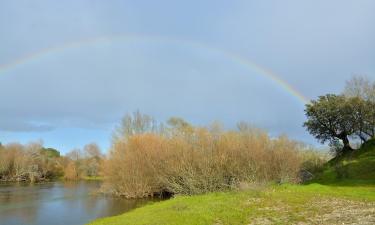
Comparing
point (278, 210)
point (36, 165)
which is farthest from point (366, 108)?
point (36, 165)

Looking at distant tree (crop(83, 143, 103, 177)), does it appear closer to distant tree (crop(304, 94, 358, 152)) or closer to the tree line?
the tree line

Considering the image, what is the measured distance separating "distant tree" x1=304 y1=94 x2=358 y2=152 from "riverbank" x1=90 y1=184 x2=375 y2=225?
33.9 metres

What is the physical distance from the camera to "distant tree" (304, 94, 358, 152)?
58.3m

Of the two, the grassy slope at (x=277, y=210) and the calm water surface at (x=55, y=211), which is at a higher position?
the grassy slope at (x=277, y=210)

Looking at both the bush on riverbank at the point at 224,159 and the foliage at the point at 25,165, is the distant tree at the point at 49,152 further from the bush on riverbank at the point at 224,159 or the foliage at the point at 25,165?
the bush on riverbank at the point at 224,159

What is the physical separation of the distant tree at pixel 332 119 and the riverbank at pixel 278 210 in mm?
33873

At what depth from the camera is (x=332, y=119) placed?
59.8 m

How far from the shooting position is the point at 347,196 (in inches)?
963

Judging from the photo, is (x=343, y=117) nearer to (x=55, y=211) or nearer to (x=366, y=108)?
(x=366, y=108)

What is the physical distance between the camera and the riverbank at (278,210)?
1748 centimetres

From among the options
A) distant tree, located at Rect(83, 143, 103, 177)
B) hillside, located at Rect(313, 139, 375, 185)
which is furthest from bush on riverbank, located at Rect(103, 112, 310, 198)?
distant tree, located at Rect(83, 143, 103, 177)

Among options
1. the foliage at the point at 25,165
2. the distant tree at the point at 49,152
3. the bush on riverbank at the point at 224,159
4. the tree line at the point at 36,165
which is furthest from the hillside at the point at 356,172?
the distant tree at the point at 49,152

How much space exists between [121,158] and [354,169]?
32.0 m

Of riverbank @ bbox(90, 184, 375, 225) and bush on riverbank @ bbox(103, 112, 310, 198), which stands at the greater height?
bush on riverbank @ bbox(103, 112, 310, 198)
